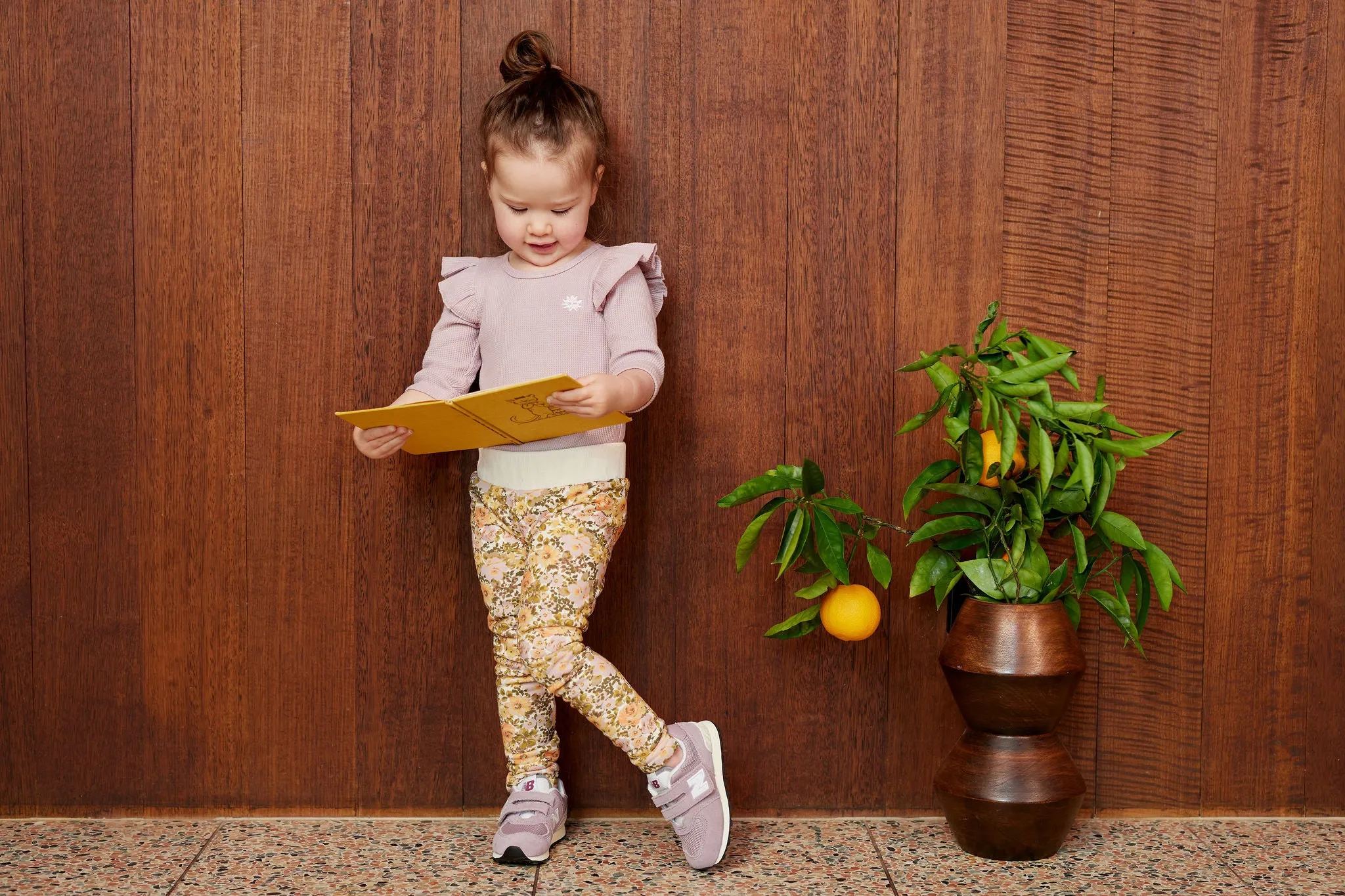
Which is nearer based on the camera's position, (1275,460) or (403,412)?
(403,412)

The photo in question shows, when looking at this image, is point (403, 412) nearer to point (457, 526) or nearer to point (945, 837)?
point (457, 526)

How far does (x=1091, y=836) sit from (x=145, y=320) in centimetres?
151

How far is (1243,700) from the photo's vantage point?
65.9 inches

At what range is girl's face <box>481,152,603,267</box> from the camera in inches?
56.5

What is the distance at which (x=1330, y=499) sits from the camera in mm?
1656

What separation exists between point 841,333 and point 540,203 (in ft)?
1.54

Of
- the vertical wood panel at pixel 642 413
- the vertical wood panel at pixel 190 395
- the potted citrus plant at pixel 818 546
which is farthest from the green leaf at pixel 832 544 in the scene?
the vertical wood panel at pixel 190 395

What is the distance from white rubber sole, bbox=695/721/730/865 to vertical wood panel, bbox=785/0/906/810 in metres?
0.13

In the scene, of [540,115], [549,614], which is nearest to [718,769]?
[549,614]

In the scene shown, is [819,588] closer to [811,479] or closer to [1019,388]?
[811,479]

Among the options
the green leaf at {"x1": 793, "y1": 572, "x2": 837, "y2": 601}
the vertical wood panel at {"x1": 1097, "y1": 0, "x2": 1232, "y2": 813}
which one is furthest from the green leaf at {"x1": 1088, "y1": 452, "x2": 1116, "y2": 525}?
the green leaf at {"x1": 793, "y1": 572, "x2": 837, "y2": 601}

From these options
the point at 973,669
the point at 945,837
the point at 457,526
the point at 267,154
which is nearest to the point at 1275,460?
the point at 973,669

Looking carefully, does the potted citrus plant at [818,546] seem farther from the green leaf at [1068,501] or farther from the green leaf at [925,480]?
the green leaf at [1068,501]

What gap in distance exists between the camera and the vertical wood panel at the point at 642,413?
161cm
